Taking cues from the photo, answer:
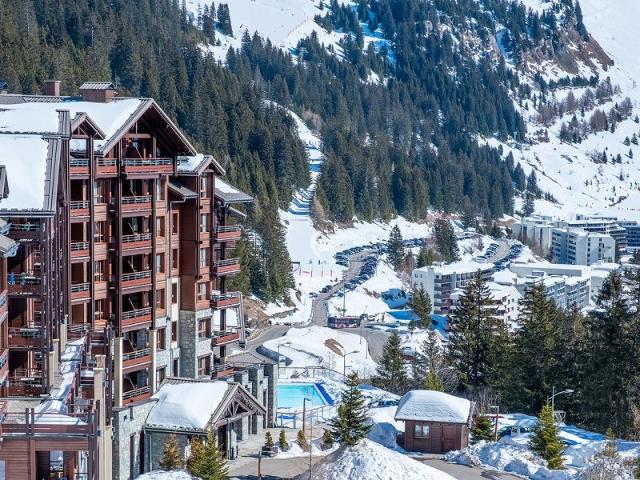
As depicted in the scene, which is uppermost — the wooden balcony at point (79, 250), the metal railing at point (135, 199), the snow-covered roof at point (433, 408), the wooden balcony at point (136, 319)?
the metal railing at point (135, 199)

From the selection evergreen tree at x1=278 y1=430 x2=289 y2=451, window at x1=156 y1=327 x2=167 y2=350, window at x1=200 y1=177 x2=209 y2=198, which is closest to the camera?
evergreen tree at x1=278 y1=430 x2=289 y2=451

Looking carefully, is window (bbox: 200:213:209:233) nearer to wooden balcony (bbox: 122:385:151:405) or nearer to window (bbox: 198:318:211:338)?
window (bbox: 198:318:211:338)

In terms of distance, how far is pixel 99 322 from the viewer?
49.2m

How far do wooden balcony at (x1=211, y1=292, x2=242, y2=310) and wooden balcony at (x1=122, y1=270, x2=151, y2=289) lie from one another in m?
6.45

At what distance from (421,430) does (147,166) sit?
58.7ft

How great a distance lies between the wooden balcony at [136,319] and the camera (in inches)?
1983

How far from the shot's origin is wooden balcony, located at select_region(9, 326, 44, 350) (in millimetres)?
35906

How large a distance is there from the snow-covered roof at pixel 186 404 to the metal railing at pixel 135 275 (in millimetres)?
5228

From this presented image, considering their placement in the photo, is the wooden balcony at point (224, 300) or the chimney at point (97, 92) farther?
the wooden balcony at point (224, 300)

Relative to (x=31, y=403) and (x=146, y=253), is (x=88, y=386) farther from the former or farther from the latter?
(x=146, y=253)

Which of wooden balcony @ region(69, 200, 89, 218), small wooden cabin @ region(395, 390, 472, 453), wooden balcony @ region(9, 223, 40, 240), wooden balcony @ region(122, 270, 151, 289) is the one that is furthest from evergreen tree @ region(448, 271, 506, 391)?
wooden balcony @ region(9, 223, 40, 240)

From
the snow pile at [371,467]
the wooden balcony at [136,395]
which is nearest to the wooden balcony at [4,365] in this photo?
the snow pile at [371,467]

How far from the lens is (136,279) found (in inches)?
2010

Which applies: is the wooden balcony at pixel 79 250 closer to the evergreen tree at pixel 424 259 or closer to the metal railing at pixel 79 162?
the metal railing at pixel 79 162
